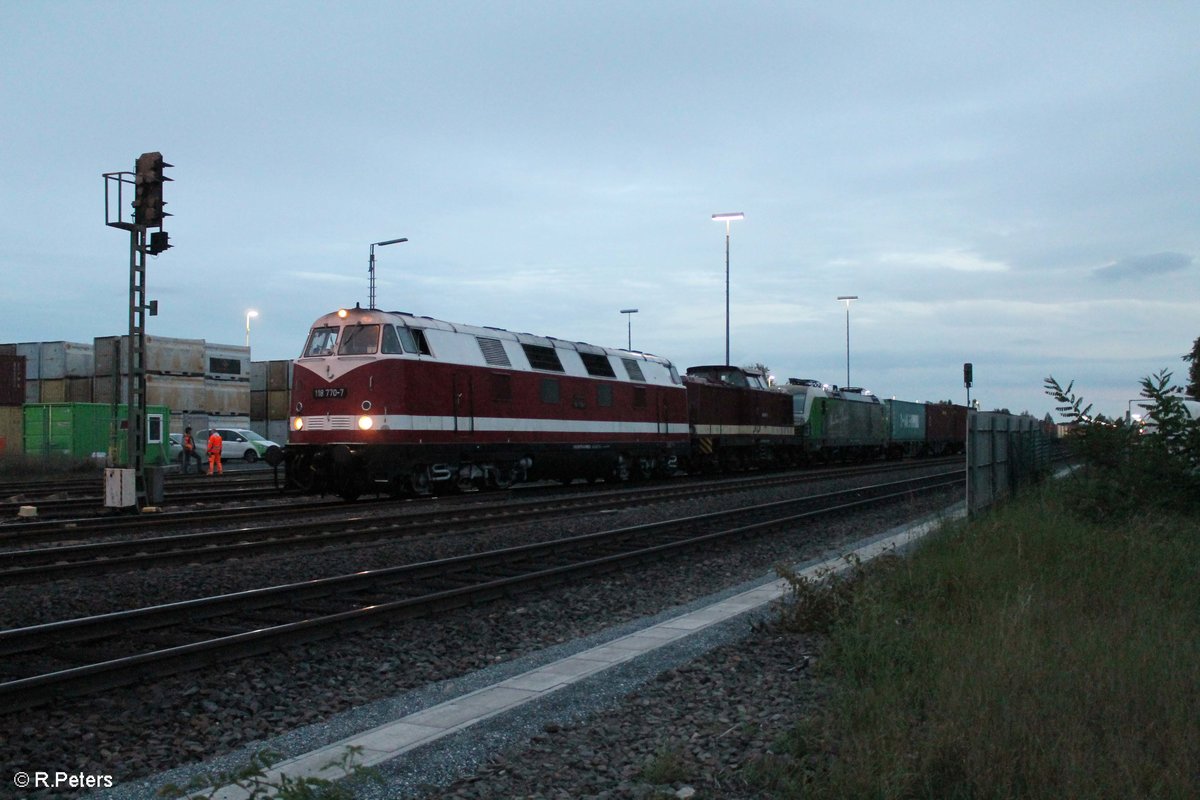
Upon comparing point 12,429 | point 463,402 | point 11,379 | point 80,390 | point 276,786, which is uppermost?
point 11,379

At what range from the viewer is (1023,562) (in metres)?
9.96

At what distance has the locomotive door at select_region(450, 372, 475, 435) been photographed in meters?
19.9

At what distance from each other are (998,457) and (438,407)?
10889 mm

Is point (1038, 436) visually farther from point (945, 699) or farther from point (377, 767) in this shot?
point (377, 767)

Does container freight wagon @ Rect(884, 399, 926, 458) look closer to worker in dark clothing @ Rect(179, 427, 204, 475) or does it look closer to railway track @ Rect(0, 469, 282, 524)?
railway track @ Rect(0, 469, 282, 524)

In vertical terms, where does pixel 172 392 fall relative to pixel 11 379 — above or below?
below

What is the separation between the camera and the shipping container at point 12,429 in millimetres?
33469

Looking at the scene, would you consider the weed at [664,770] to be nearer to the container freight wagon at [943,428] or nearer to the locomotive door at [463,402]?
the locomotive door at [463,402]

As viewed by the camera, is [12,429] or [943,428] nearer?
[12,429]

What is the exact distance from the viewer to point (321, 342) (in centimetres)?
1941

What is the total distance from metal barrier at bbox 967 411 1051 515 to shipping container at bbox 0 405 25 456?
1249 inches

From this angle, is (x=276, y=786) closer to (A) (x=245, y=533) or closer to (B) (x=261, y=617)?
(B) (x=261, y=617)

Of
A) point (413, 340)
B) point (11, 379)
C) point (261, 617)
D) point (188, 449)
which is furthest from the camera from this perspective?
point (11, 379)

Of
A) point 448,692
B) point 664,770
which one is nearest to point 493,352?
point 448,692
